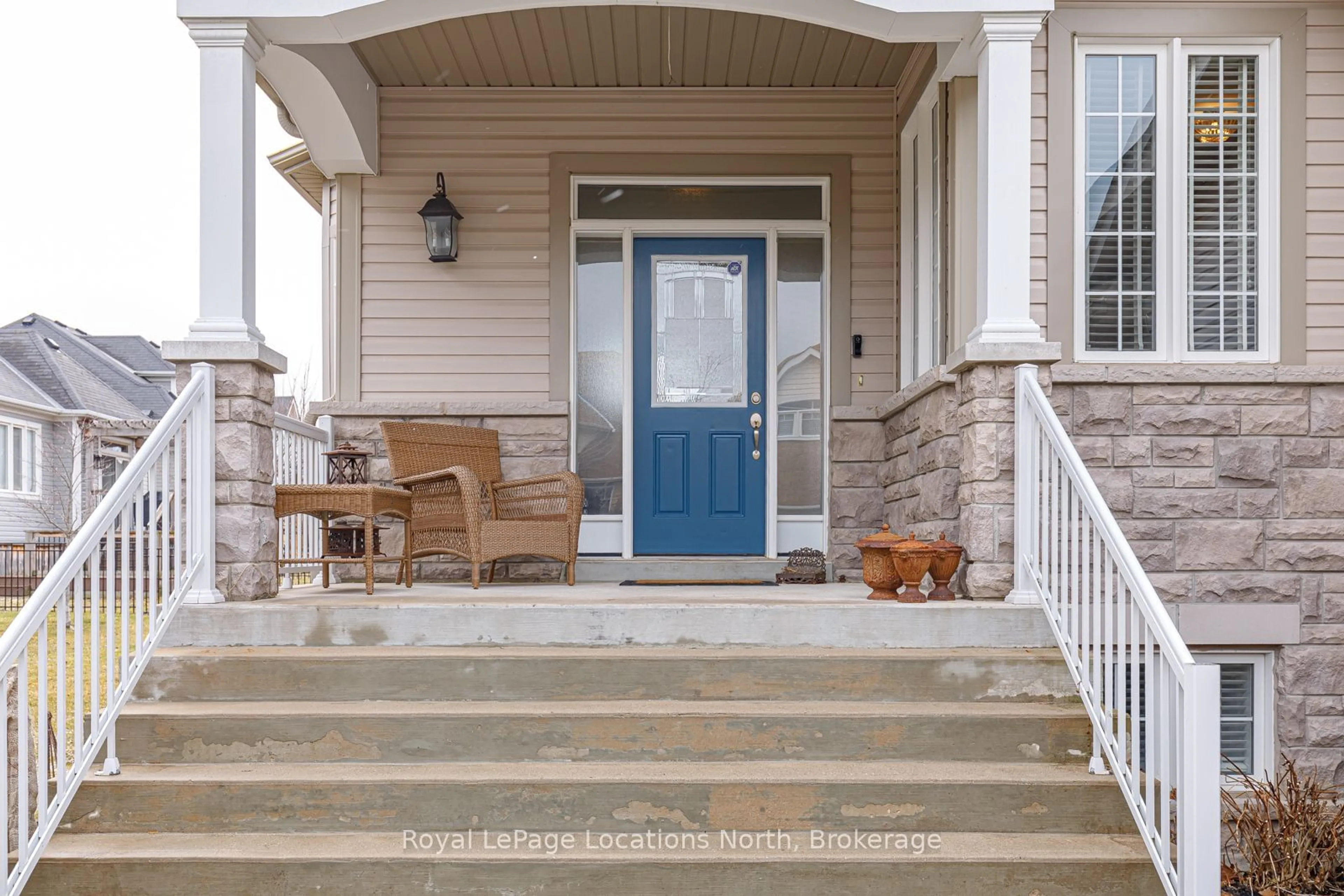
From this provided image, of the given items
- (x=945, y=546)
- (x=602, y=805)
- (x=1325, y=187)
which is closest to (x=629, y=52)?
(x=945, y=546)

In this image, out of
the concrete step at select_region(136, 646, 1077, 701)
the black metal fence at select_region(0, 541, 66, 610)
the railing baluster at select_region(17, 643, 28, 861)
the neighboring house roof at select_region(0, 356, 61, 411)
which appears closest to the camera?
the railing baluster at select_region(17, 643, 28, 861)

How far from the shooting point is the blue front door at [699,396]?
242 inches

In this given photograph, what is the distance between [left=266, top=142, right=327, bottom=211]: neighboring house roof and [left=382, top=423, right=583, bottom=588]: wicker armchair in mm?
1702

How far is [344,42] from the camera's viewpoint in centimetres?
446

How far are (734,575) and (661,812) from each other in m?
2.93

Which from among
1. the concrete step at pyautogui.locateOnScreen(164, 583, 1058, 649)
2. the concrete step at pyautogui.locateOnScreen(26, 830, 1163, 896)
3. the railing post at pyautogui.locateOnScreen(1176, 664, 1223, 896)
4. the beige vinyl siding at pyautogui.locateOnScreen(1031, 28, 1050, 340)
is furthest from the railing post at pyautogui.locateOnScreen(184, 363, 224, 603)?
the beige vinyl siding at pyautogui.locateOnScreen(1031, 28, 1050, 340)

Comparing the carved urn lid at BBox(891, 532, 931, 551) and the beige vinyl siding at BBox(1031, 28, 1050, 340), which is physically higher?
the beige vinyl siding at BBox(1031, 28, 1050, 340)

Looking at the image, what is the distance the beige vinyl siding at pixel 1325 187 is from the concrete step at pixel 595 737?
2.35 m

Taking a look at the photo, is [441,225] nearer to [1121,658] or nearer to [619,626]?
[619,626]

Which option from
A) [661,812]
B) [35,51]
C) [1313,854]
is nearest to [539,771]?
[661,812]

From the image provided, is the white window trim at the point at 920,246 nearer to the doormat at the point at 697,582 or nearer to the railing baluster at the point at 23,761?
the doormat at the point at 697,582

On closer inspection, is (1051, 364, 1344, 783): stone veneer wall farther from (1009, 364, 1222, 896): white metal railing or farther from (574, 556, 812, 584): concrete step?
(574, 556, 812, 584): concrete step

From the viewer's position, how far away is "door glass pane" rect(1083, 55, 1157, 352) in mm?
4773

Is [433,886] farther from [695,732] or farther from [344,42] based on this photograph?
[344,42]
